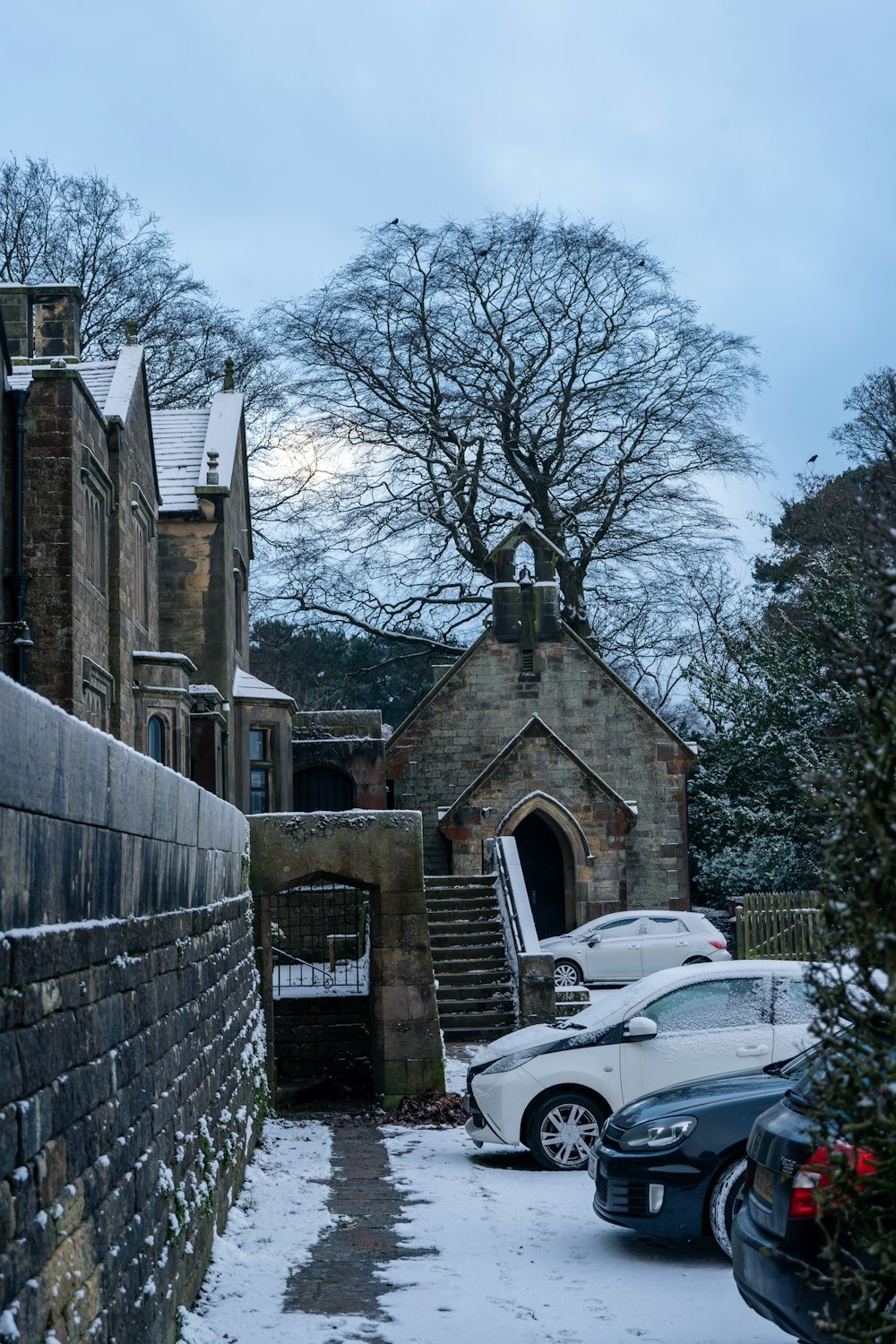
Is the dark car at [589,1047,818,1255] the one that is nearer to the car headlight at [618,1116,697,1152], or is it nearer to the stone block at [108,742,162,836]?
the car headlight at [618,1116,697,1152]

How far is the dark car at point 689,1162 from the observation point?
322 inches

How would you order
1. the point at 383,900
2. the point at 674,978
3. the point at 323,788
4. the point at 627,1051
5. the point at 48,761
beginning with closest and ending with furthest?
1. the point at 48,761
2. the point at 674,978
3. the point at 627,1051
4. the point at 383,900
5. the point at 323,788

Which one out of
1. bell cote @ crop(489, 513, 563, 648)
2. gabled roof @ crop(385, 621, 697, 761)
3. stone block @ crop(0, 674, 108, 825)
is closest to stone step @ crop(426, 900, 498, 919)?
gabled roof @ crop(385, 621, 697, 761)

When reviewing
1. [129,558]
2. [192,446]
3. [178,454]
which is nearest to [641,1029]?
[129,558]

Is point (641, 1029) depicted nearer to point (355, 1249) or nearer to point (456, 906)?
point (355, 1249)

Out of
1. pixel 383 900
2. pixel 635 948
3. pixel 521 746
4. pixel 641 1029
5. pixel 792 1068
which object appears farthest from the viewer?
pixel 521 746

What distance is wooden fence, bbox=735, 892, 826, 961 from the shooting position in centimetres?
2441

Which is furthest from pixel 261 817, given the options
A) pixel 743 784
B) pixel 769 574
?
pixel 769 574

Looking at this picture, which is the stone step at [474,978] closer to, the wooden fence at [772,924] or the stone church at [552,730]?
the wooden fence at [772,924]

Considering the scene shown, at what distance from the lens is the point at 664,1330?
7047 mm

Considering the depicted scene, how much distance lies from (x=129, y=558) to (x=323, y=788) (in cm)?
1072

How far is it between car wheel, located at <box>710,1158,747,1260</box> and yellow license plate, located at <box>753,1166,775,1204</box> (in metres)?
2.01

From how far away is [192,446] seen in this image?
1128 inches

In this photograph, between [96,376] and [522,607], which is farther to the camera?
[522,607]
